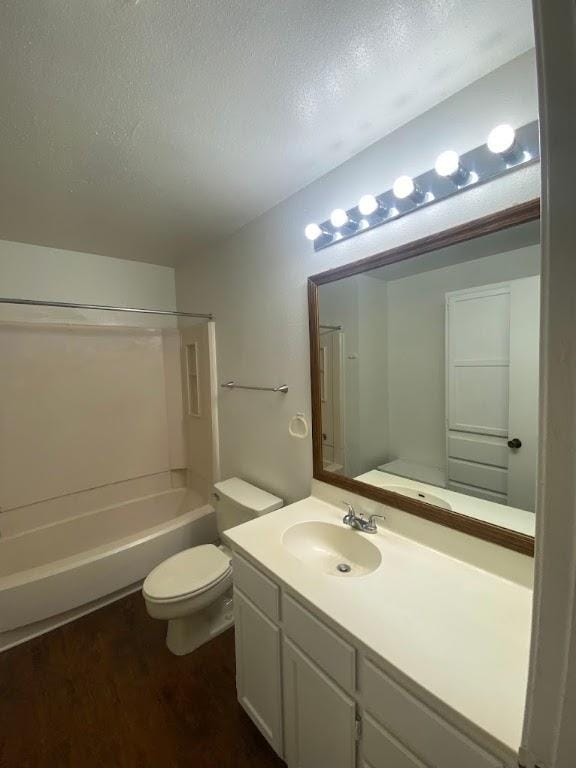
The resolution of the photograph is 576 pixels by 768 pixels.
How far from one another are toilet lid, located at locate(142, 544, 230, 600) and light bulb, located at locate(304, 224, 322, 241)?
179 centimetres

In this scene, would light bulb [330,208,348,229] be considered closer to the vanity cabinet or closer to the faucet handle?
the faucet handle

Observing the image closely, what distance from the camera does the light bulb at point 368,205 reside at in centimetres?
128

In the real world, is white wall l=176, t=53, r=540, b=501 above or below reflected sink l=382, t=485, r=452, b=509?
above

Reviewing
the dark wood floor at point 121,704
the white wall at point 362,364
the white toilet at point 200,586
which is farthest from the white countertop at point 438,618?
the dark wood floor at point 121,704

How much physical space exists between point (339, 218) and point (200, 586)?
1899mm

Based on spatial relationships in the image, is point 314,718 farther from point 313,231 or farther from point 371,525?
point 313,231

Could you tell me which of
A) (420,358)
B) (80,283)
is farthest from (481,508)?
(80,283)

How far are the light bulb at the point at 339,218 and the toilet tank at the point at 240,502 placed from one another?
1.45 m

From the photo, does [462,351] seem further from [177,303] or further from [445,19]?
[177,303]

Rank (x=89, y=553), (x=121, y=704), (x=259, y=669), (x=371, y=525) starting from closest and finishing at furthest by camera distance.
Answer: (x=259, y=669), (x=371, y=525), (x=121, y=704), (x=89, y=553)

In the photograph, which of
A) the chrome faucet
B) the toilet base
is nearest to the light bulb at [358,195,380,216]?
the chrome faucet

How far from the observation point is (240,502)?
1.80 m

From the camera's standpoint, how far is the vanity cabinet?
2.32 feet

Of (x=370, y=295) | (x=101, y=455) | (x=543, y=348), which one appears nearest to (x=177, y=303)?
(x=101, y=455)
